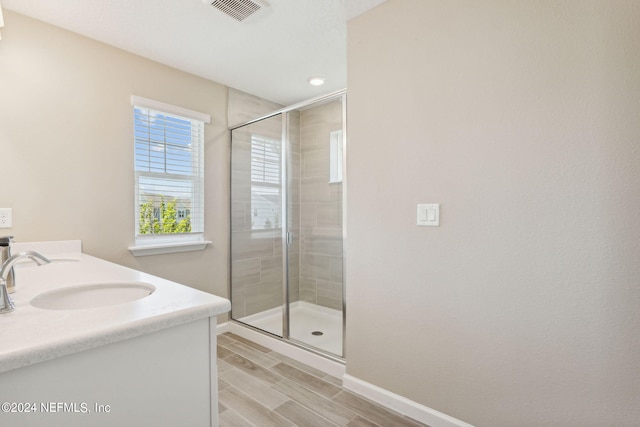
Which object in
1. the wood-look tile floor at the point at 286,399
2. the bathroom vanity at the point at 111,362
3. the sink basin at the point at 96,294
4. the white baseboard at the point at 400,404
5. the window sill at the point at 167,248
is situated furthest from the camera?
the window sill at the point at 167,248

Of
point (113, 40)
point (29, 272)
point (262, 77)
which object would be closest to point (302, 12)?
point (262, 77)

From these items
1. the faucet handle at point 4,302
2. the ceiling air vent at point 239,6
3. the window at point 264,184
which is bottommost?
the faucet handle at point 4,302

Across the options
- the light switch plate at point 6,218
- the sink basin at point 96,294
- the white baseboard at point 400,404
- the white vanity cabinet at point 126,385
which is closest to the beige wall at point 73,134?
the light switch plate at point 6,218

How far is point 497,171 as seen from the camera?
143cm

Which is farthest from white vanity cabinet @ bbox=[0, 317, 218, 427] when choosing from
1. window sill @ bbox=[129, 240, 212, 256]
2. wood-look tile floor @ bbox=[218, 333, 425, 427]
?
window sill @ bbox=[129, 240, 212, 256]

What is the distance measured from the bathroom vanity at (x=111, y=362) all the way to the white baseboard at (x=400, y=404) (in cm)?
121

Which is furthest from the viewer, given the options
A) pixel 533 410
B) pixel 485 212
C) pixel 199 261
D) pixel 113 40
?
pixel 199 261

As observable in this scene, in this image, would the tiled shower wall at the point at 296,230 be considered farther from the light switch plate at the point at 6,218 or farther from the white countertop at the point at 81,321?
the white countertop at the point at 81,321

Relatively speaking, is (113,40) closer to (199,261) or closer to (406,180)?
(199,261)

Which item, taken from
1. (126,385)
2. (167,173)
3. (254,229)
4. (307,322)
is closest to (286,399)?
(307,322)

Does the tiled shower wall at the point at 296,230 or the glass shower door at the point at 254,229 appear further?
the glass shower door at the point at 254,229

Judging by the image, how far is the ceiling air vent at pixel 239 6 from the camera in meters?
1.86

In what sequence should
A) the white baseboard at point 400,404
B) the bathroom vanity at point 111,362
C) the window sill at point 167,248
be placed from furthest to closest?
the window sill at point 167,248 → the white baseboard at point 400,404 → the bathroom vanity at point 111,362

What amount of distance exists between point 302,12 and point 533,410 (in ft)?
8.03
